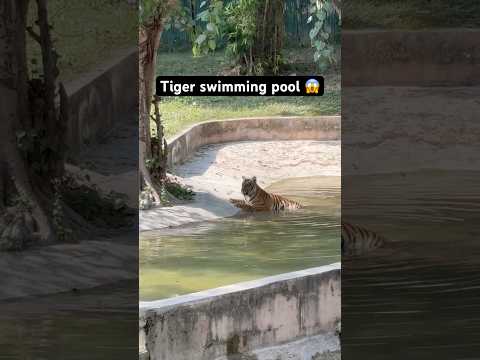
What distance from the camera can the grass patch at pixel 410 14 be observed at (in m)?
16.7

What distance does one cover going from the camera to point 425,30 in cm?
1734

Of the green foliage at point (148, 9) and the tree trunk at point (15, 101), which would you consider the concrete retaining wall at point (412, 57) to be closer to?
the tree trunk at point (15, 101)

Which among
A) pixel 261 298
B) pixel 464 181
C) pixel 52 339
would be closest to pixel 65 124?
pixel 52 339

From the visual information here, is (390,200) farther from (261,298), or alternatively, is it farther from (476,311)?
(261,298)

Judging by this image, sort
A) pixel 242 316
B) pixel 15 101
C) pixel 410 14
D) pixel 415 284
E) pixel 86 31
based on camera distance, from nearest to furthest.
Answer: pixel 242 316 → pixel 15 101 → pixel 86 31 → pixel 415 284 → pixel 410 14

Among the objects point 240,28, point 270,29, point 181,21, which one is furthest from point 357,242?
point 181,21

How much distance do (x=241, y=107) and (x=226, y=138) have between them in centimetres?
57

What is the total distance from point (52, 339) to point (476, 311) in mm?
2474

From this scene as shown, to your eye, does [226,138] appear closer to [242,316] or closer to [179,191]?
[179,191]

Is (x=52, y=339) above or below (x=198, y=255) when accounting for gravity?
below

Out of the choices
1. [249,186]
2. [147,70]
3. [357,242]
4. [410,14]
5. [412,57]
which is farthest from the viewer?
[410,14]

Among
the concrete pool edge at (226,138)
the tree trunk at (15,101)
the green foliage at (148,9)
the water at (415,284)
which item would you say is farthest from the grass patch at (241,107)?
the water at (415,284)

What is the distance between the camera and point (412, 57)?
17031 millimetres

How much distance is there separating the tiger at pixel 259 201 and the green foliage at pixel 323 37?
0.68 m
